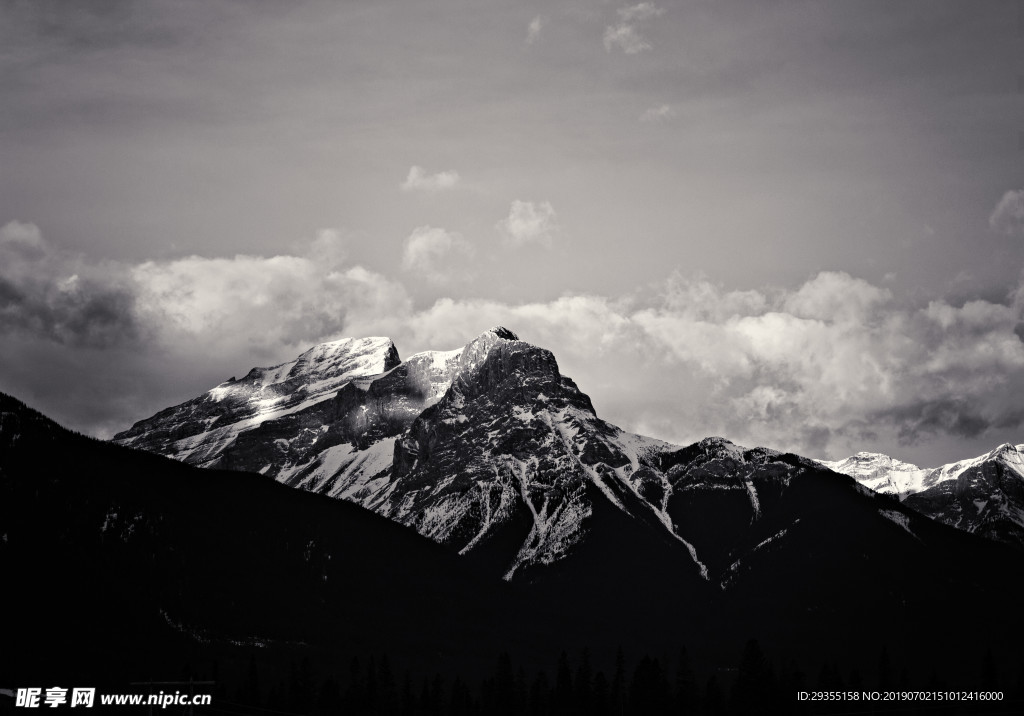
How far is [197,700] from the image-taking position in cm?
18825

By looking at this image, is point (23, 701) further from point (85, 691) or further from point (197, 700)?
point (197, 700)

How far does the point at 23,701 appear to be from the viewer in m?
163

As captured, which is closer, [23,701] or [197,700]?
[23,701]

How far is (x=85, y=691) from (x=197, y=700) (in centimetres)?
1962

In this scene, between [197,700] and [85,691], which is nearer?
[85,691]

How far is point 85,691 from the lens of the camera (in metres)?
171

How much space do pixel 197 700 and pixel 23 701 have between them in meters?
28.8

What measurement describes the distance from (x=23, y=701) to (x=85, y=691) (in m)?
9.25

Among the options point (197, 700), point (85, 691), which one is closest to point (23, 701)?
point (85, 691)
